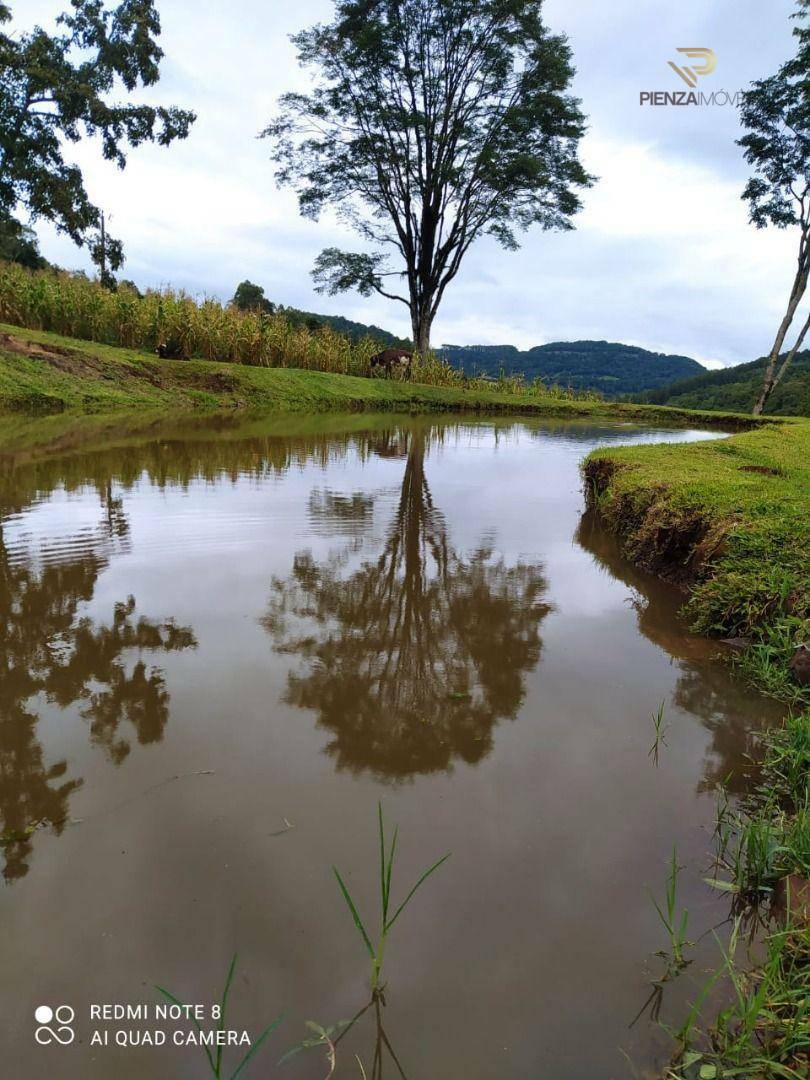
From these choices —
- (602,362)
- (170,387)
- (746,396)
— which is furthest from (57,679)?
(602,362)

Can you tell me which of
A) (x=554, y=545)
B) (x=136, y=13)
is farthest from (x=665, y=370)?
(x=554, y=545)

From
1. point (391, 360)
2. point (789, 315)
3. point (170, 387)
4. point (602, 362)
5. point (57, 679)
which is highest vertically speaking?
point (602, 362)

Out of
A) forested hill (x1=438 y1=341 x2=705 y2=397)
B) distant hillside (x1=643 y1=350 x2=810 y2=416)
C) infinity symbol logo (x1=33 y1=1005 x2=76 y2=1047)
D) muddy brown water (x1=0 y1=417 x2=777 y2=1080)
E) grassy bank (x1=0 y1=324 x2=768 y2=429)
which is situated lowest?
infinity symbol logo (x1=33 y1=1005 x2=76 y2=1047)

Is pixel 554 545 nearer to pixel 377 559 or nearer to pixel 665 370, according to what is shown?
pixel 377 559

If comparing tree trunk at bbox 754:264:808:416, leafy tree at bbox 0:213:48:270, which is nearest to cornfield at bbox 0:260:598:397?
tree trunk at bbox 754:264:808:416

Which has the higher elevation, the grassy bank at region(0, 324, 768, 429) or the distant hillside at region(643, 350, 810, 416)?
the distant hillside at region(643, 350, 810, 416)

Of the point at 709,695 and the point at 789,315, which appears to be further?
the point at 789,315

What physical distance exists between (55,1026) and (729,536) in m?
3.11

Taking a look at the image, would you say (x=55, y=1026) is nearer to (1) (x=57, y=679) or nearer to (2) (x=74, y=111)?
(1) (x=57, y=679)

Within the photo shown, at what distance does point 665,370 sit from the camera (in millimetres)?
78188

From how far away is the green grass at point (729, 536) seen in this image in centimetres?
247

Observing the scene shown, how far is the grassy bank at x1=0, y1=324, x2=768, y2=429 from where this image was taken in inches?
382

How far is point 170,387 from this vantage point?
39.6 ft

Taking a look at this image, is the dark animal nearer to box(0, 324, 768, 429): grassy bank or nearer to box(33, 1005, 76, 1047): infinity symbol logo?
box(0, 324, 768, 429): grassy bank
